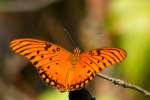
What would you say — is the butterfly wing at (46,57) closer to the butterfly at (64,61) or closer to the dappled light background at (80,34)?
the butterfly at (64,61)

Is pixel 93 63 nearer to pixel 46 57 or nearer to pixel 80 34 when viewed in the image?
pixel 46 57

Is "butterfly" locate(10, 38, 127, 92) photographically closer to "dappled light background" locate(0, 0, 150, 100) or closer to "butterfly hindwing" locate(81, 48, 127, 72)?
"butterfly hindwing" locate(81, 48, 127, 72)

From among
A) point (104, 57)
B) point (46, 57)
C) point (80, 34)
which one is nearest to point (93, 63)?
point (104, 57)

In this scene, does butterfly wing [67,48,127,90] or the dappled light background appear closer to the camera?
butterfly wing [67,48,127,90]

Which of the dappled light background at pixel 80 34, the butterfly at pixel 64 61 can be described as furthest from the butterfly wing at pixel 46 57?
the dappled light background at pixel 80 34

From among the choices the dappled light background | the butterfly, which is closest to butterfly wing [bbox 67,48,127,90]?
the butterfly

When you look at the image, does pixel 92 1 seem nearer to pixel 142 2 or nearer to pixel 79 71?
pixel 142 2

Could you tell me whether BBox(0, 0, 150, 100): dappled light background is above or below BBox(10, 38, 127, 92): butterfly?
below
